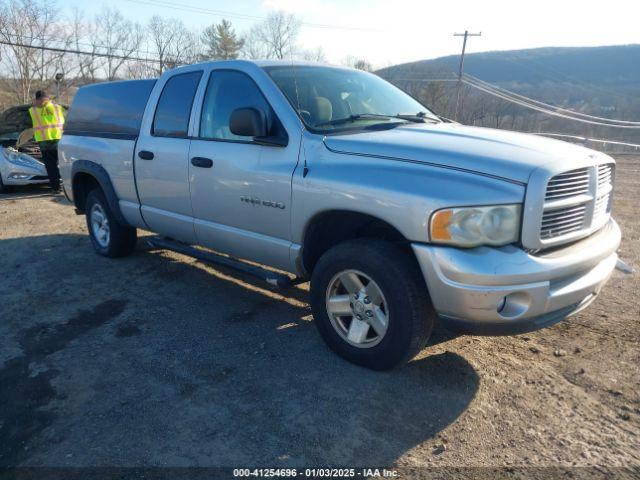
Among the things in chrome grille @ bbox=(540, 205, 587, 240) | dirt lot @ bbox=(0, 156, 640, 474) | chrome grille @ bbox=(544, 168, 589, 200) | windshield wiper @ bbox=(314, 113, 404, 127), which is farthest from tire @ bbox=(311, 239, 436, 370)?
windshield wiper @ bbox=(314, 113, 404, 127)

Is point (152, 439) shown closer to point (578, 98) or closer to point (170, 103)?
point (170, 103)

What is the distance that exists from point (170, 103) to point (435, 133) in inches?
100

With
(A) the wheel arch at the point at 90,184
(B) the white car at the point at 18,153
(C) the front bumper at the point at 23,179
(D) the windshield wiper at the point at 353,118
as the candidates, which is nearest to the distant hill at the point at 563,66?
(B) the white car at the point at 18,153

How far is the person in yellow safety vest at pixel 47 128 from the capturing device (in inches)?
402

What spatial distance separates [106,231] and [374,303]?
13.3 ft

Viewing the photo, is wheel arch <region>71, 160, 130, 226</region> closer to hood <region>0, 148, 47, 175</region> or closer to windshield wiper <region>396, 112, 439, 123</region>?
windshield wiper <region>396, 112, 439, 123</region>

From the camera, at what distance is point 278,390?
3.15 metres

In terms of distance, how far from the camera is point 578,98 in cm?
7494

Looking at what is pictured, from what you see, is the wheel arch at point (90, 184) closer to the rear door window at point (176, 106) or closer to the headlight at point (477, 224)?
the rear door window at point (176, 106)

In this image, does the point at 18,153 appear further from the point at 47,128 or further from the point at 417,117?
the point at 417,117

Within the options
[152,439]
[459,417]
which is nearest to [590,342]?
[459,417]

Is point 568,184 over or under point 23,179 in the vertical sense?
over

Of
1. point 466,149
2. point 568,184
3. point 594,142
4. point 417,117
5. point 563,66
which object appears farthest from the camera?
point 563,66

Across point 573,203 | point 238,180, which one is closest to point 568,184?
point 573,203
